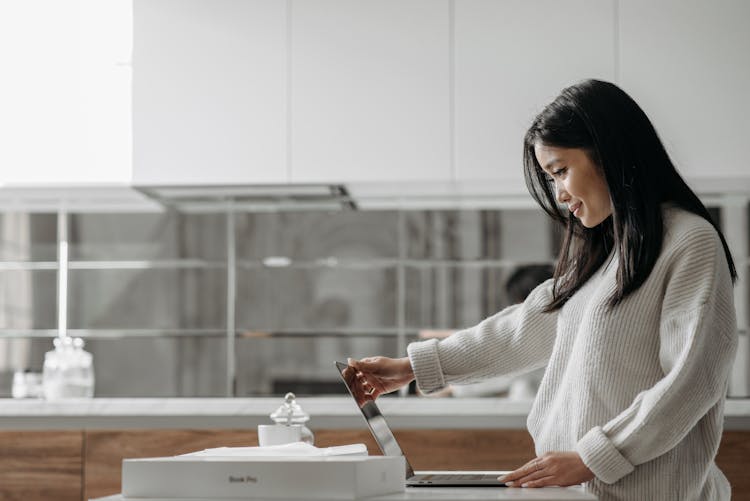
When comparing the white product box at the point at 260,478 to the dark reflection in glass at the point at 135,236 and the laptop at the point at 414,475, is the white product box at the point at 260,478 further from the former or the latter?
the dark reflection in glass at the point at 135,236

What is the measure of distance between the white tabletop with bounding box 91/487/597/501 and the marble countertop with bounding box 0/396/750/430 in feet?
4.57

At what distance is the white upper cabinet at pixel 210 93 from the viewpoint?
3705mm

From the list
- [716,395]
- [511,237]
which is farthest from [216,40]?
[716,395]

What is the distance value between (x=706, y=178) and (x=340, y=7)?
140cm

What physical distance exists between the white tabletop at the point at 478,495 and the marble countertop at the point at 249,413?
54.8 inches

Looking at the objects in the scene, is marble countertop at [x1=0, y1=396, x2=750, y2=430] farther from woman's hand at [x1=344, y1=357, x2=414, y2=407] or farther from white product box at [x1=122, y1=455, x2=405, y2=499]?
white product box at [x1=122, y1=455, x2=405, y2=499]

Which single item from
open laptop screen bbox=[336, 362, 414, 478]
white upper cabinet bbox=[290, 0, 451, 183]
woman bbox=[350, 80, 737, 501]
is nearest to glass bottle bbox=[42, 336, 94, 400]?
white upper cabinet bbox=[290, 0, 451, 183]

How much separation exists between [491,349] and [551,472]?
388mm

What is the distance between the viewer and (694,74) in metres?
3.61

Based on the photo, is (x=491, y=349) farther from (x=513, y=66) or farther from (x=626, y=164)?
(x=513, y=66)

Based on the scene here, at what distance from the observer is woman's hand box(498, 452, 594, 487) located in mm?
1335

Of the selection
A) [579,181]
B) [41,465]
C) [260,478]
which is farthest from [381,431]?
[41,465]

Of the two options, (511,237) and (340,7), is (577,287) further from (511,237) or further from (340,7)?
(511,237)

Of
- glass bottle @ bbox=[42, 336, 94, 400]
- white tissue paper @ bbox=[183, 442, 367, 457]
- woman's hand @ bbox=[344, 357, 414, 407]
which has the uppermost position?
woman's hand @ bbox=[344, 357, 414, 407]
